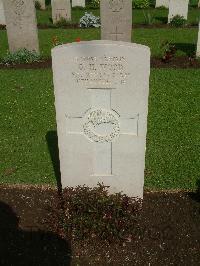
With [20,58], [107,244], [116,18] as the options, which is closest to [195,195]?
[107,244]

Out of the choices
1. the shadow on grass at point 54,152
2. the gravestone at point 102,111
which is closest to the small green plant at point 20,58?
the shadow on grass at point 54,152

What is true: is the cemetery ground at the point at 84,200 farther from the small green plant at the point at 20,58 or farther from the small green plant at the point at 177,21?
the small green plant at the point at 177,21

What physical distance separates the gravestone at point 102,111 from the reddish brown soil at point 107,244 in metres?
0.46

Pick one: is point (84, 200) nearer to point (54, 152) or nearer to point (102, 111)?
point (102, 111)

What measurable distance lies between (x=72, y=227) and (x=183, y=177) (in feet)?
6.15

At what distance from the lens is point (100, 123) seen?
3.59m

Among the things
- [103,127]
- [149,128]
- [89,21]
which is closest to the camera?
[103,127]

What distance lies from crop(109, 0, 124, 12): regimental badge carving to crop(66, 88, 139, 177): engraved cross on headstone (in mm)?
7363

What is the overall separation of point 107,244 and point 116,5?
801 centimetres

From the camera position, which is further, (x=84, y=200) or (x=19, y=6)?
(x=19, y=6)

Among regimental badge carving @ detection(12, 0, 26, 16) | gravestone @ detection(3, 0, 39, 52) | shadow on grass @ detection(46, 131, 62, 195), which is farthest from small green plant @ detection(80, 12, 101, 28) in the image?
shadow on grass @ detection(46, 131, 62, 195)

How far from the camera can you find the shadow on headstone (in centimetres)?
354

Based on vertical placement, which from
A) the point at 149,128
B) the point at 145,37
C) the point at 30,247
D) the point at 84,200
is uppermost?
the point at 145,37

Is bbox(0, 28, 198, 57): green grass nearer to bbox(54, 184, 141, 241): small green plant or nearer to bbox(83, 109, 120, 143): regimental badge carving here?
bbox(83, 109, 120, 143): regimental badge carving
